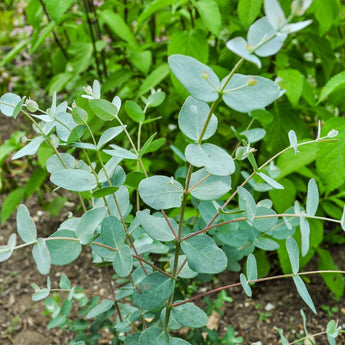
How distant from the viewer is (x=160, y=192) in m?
0.55

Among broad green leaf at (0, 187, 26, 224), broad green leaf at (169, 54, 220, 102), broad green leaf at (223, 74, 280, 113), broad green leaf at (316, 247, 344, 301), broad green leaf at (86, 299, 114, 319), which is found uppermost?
broad green leaf at (169, 54, 220, 102)

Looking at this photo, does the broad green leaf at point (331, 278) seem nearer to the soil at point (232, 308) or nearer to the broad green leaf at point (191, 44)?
the soil at point (232, 308)

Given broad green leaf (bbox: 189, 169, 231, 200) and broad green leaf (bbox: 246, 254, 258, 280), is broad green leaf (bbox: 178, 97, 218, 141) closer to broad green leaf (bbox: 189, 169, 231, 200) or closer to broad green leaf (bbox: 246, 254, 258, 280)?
broad green leaf (bbox: 189, 169, 231, 200)

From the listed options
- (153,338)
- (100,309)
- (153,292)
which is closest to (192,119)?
(153,292)

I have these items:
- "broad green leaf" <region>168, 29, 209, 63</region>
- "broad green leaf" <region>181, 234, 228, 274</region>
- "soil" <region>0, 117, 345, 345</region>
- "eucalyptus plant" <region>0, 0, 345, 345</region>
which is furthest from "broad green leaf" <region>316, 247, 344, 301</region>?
"broad green leaf" <region>181, 234, 228, 274</region>

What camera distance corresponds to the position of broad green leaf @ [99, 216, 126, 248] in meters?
0.58

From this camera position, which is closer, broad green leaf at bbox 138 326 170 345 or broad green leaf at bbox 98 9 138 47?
broad green leaf at bbox 138 326 170 345

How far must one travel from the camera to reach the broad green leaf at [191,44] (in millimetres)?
1226

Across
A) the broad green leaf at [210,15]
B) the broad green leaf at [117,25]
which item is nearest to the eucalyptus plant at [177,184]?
the broad green leaf at [210,15]

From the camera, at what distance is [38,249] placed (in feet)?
1.70

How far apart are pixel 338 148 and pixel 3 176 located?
1888mm

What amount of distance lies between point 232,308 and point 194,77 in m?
1.24

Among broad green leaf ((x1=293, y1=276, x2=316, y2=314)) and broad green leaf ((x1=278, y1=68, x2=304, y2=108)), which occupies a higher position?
broad green leaf ((x1=293, y1=276, x2=316, y2=314))

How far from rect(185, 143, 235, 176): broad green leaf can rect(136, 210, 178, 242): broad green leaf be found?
16cm
